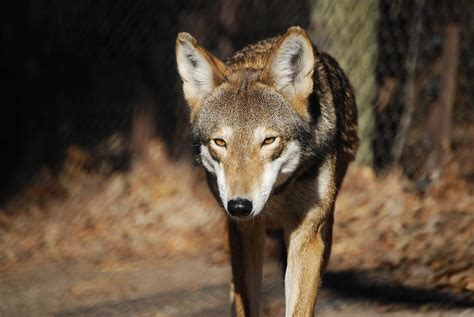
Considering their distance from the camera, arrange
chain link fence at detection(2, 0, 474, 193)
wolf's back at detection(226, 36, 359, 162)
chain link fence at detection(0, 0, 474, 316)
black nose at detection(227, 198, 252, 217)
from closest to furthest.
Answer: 1. black nose at detection(227, 198, 252, 217)
2. wolf's back at detection(226, 36, 359, 162)
3. chain link fence at detection(0, 0, 474, 316)
4. chain link fence at detection(2, 0, 474, 193)

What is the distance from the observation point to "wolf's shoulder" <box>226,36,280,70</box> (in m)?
5.41

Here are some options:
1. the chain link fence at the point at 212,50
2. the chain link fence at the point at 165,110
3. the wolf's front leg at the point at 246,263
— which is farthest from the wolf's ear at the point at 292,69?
the chain link fence at the point at 212,50

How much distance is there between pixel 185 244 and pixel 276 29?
8.09 ft

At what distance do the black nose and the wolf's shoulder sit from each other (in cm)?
118

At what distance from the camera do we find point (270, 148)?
4.67m

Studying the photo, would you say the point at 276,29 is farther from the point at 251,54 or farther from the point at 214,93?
the point at 214,93

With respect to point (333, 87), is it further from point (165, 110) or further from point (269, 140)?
point (165, 110)

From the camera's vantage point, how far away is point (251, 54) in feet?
18.3

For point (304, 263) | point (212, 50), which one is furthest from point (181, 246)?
point (304, 263)

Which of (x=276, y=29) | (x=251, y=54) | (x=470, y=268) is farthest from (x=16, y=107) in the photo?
(x=470, y=268)

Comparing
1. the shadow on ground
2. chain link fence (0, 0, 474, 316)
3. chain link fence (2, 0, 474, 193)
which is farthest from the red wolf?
chain link fence (2, 0, 474, 193)

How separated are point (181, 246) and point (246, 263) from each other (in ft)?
9.21

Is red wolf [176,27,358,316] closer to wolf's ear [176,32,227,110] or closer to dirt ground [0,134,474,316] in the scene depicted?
wolf's ear [176,32,227,110]

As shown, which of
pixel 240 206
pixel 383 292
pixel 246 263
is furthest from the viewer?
pixel 383 292
